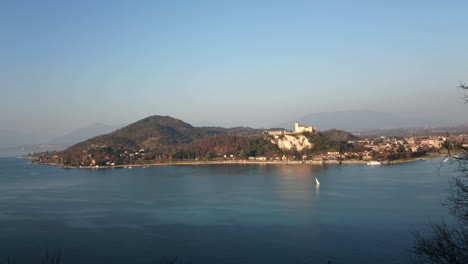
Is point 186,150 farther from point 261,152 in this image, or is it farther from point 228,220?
point 228,220

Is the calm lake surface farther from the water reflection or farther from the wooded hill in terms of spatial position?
the wooded hill

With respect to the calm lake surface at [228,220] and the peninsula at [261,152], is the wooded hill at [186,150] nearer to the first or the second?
the peninsula at [261,152]

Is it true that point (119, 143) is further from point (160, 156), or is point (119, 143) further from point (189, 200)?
point (189, 200)

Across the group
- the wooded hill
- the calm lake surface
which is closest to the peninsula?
the wooded hill

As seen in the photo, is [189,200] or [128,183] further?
[128,183]

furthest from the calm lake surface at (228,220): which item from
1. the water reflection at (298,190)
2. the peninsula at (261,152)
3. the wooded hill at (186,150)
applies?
the wooded hill at (186,150)

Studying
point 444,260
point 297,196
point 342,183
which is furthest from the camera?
point 342,183

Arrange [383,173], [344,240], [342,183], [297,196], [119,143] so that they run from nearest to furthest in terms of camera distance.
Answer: [344,240], [297,196], [342,183], [383,173], [119,143]

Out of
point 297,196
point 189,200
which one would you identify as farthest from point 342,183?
point 189,200
